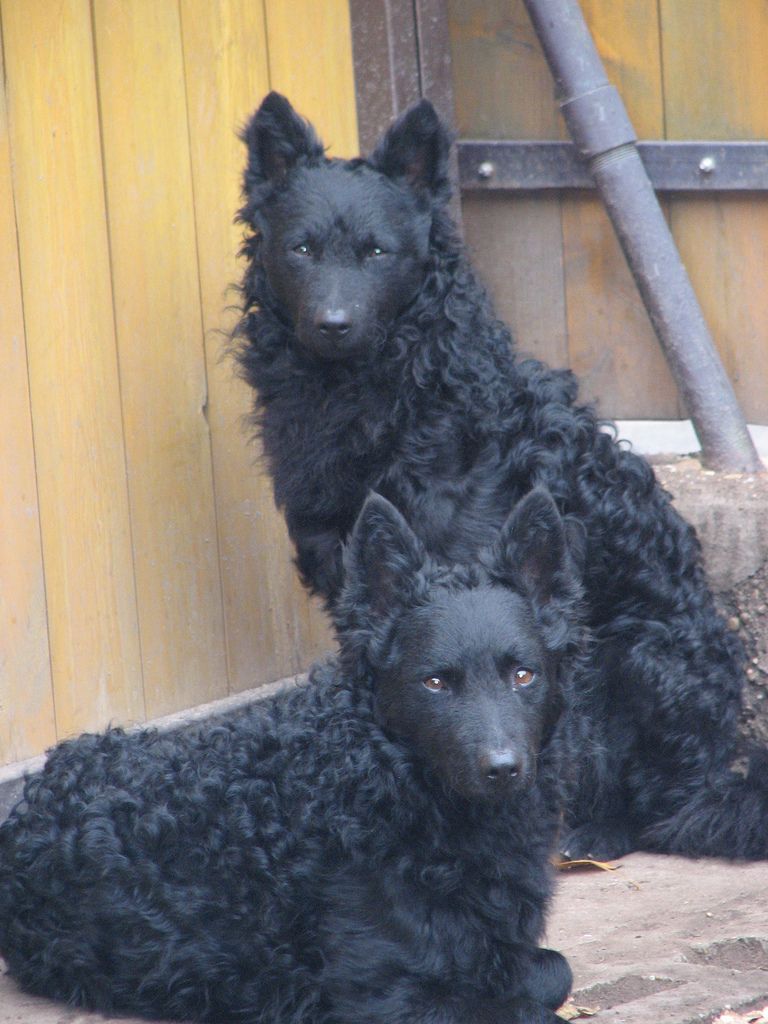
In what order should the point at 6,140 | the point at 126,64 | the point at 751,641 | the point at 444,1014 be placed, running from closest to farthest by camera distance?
the point at 444,1014, the point at 6,140, the point at 126,64, the point at 751,641

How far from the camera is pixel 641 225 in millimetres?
4688

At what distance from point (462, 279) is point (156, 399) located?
1.02 m

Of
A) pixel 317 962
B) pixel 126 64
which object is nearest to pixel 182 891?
pixel 317 962

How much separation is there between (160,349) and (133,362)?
0.41ft

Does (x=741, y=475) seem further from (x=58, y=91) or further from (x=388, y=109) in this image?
(x=58, y=91)

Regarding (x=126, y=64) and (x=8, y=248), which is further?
(x=126, y=64)

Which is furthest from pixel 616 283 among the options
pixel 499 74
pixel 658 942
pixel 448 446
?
pixel 658 942

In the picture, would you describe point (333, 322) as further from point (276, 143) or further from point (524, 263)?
point (524, 263)

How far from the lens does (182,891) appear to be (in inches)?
118

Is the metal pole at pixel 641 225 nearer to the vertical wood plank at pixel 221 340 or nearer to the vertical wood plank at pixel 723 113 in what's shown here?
the vertical wood plank at pixel 723 113

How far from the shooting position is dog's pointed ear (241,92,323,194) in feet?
13.3

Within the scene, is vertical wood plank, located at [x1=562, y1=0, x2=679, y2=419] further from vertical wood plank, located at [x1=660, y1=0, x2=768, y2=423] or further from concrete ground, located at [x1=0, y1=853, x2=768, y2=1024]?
concrete ground, located at [x1=0, y1=853, x2=768, y2=1024]

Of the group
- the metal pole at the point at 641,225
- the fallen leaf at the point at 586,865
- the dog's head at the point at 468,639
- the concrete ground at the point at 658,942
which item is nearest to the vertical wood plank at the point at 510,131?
the metal pole at the point at 641,225

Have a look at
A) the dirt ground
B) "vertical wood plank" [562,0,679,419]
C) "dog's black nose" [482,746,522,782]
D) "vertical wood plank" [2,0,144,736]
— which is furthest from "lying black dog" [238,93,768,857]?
"dog's black nose" [482,746,522,782]
